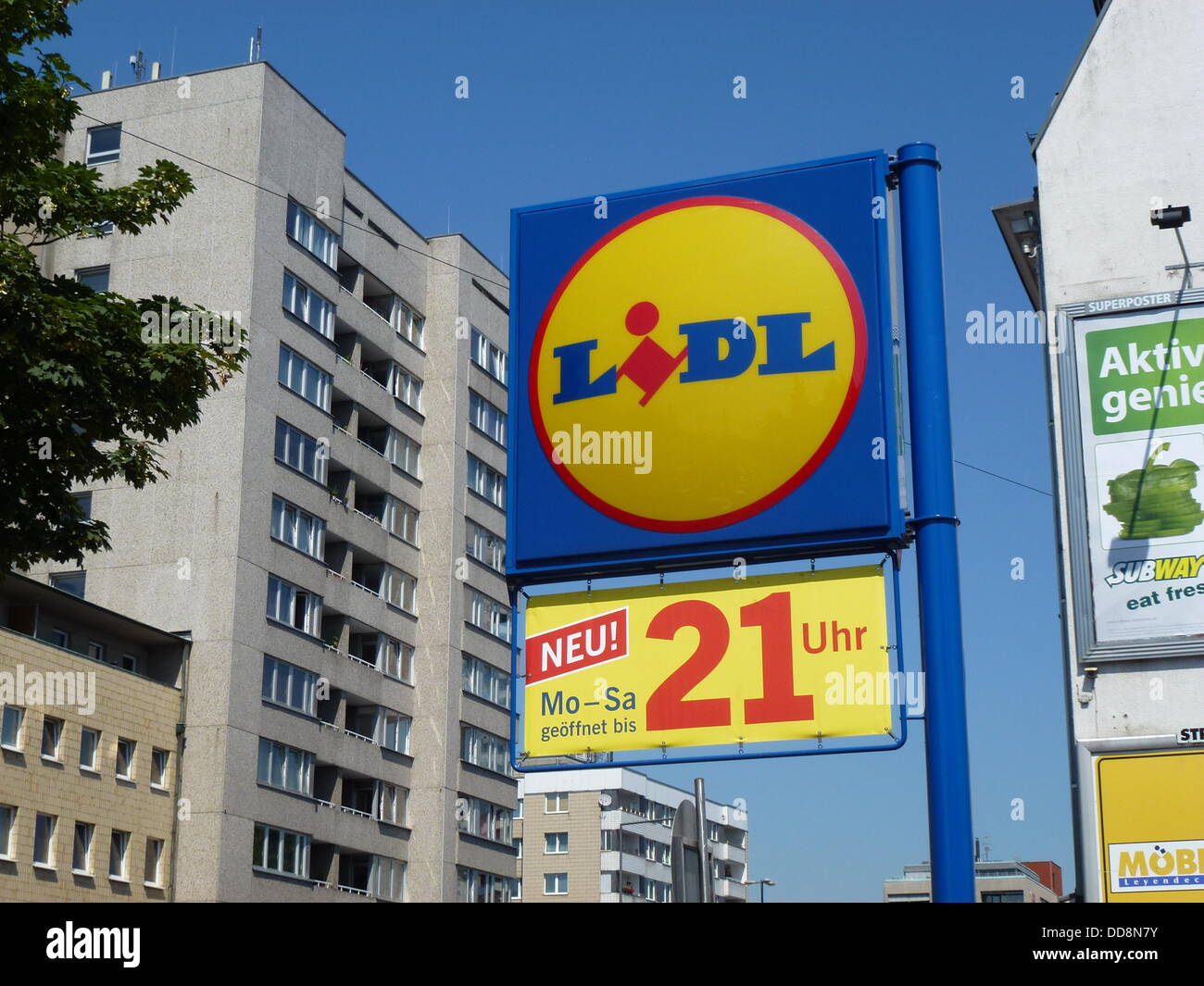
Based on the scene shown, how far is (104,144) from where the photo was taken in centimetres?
6103

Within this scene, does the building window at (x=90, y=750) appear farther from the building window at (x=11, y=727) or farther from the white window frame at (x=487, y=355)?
the white window frame at (x=487, y=355)

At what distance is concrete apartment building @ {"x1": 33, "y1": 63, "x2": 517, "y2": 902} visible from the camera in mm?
54812

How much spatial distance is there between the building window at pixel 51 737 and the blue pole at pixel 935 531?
138 ft

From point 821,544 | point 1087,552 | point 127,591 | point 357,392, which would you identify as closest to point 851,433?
point 821,544

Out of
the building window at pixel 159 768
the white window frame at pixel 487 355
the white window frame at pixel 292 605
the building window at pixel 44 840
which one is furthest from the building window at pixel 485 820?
the building window at pixel 44 840

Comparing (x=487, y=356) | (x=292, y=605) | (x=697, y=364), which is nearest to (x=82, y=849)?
(x=292, y=605)

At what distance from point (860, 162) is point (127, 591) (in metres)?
50.3

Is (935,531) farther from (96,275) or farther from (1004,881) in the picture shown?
(1004,881)

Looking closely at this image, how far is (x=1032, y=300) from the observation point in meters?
24.2

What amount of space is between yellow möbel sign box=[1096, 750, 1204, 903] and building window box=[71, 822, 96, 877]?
38.3 meters

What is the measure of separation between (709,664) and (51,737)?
1630 inches

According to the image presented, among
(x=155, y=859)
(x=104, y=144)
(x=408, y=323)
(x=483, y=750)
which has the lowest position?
(x=155, y=859)
